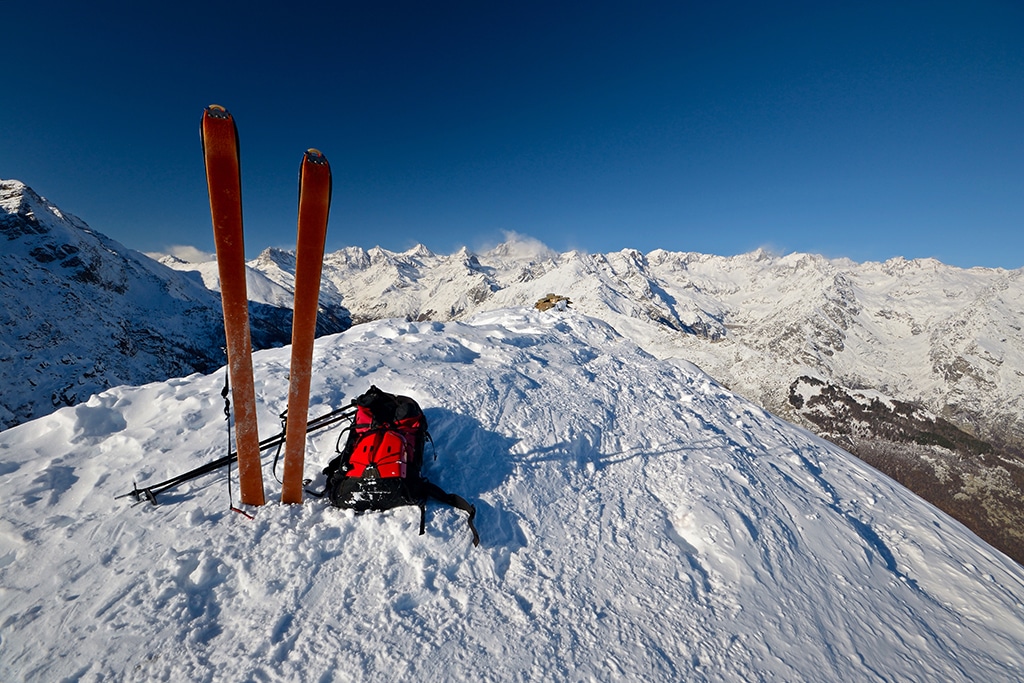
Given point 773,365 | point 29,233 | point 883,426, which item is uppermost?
point 29,233

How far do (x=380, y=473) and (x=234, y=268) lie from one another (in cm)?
312

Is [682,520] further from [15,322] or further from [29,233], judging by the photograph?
[29,233]

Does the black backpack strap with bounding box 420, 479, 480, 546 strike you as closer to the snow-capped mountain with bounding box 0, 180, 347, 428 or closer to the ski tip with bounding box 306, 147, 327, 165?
the ski tip with bounding box 306, 147, 327, 165

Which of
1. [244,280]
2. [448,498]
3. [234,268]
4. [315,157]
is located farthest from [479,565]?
[315,157]

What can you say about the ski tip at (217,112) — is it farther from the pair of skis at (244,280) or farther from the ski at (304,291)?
the ski at (304,291)

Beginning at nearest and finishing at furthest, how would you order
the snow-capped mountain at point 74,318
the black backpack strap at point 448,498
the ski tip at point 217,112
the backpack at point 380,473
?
the ski tip at point 217,112, the backpack at point 380,473, the black backpack strap at point 448,498, the snow-capped mountain at point 74,318

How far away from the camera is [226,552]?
15.0 feet

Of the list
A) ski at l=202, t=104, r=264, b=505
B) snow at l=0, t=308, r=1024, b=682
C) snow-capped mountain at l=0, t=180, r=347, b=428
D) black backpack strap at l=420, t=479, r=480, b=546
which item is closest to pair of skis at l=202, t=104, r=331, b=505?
ski at l=202, t=104, r=264, b=505

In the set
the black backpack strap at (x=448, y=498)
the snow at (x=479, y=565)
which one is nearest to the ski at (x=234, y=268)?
the snow at (x=479, y=565)

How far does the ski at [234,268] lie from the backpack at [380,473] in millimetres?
1035

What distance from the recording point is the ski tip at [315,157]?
4022 mm

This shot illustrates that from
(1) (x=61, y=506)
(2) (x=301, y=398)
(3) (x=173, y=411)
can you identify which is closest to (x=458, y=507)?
(2) (x=301, y=398)

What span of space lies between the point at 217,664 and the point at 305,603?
837 millimetres

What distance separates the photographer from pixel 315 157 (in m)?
4.06
